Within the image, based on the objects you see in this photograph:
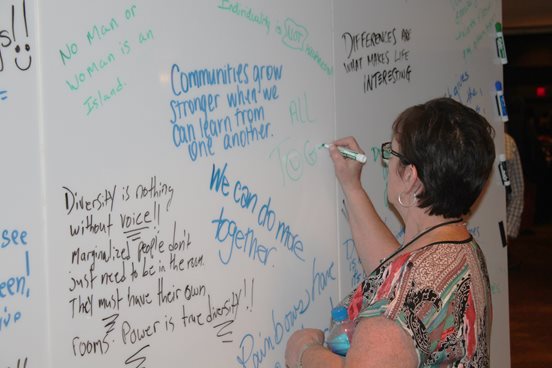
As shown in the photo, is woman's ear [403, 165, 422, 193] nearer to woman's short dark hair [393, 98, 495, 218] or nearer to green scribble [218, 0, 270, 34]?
woman's short dark hair [393, 98, 495, 218]

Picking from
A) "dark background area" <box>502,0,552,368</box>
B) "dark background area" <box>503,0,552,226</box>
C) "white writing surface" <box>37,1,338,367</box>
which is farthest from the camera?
"dark background area" <box>503,0,552,226</box>

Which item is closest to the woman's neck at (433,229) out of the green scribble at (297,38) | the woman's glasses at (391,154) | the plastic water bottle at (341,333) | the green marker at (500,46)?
the woman's glasses at (391,154)

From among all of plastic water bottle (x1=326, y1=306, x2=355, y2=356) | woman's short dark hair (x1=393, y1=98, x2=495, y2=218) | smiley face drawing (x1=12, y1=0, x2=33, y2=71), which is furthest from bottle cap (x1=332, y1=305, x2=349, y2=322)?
smiley face drawing (x1=12, y1=0, x2=33, y2=71)

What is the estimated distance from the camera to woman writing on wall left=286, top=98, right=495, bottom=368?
57.6 inches

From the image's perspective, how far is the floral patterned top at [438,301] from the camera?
4.92ft

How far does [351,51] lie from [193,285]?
918 millimetres

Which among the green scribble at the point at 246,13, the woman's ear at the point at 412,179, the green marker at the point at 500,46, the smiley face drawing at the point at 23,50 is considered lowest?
the woman's ear at the point at 412,179

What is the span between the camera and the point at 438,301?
1526 millimetres

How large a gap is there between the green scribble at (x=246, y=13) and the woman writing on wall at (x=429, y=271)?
440mm

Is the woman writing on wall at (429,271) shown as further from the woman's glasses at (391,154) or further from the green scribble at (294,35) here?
the green scribble at (294,35)

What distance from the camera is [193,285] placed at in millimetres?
1666

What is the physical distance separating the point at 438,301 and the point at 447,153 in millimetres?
347

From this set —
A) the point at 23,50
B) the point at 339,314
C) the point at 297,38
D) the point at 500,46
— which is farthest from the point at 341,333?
the point at 500,46

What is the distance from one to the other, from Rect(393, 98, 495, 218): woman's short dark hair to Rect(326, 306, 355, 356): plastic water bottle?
33 centimetres
